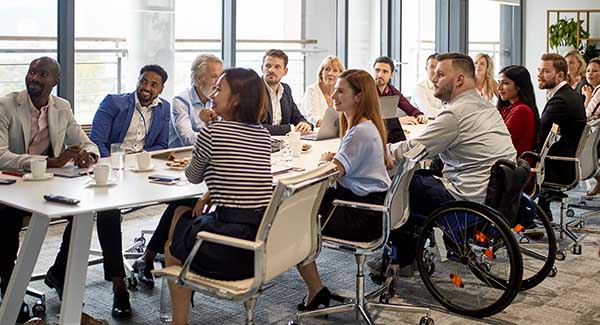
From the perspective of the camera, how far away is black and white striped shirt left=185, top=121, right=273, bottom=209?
303cm

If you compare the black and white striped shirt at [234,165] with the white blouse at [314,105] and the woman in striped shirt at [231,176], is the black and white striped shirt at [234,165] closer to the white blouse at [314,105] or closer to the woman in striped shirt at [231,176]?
the woman in striped shirt at [231,176]

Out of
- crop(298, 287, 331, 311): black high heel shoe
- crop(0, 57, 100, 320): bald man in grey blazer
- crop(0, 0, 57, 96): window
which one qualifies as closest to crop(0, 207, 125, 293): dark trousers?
crop(0, 57, 100, 320): bald man in grey blazer

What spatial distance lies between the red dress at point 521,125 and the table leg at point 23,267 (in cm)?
299

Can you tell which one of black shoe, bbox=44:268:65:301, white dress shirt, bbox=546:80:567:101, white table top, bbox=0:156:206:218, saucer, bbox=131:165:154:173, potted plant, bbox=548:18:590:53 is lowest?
black shoe, bbox=44:268:65:301

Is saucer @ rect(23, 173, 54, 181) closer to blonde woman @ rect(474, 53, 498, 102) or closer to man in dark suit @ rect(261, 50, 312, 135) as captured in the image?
man in dark suit @ rect(261, 50, 312, 135)

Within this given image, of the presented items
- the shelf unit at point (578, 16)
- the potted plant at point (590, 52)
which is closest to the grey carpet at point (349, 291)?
the potted plant at point (590, 52)

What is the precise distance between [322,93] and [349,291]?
2299mm

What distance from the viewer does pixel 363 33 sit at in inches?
340

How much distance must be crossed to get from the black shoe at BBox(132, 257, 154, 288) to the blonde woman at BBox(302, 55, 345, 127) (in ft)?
7.21

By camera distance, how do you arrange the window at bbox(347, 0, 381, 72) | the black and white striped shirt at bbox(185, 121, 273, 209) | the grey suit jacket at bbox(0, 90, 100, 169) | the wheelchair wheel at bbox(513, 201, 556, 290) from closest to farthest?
1. the black and white striped shirt at bbox(185, 121, 273, 209)
2. the grey suit jacket at bbox(0, 90, 100, 169)
3. the wheelchair wheel at bbox(513, 201, 556, 290)
4. the window at bbox(347, 0, 381, 72)

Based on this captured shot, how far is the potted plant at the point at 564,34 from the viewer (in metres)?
10.5

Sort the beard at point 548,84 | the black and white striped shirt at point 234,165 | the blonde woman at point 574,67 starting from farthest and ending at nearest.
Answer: the blonde woman at point 574,67, the beard at point 548,84, the black and white striped shirt at point 234,165

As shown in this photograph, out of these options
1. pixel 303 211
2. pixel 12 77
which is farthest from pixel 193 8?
pixel 303 211

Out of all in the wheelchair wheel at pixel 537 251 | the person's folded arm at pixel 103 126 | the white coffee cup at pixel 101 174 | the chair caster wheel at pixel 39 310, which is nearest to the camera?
the white coffee cup at pixel 101 174
